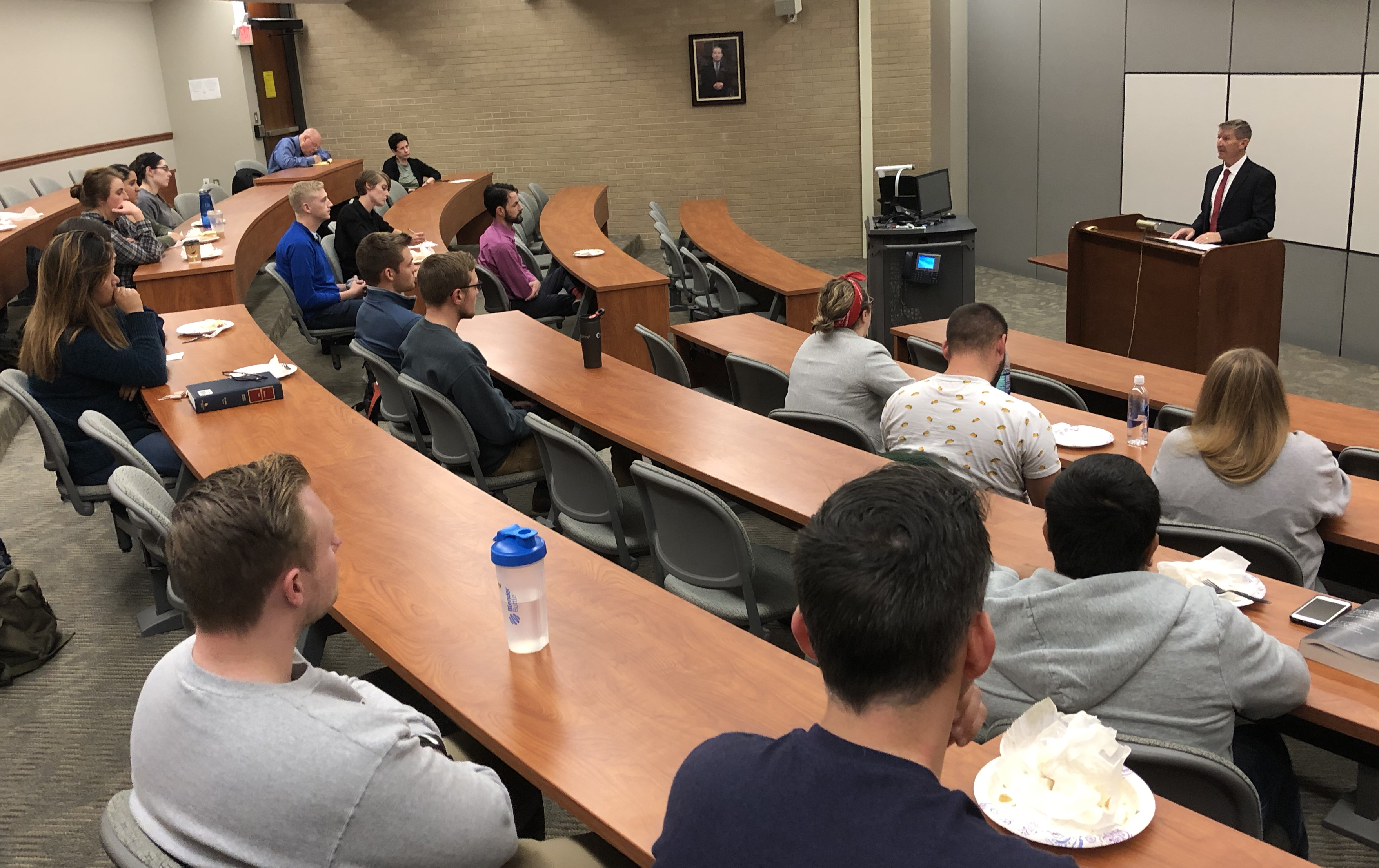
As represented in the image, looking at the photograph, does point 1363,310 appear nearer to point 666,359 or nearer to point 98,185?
point 666,359

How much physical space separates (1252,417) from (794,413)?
153cm

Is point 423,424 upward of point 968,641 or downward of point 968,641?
downward

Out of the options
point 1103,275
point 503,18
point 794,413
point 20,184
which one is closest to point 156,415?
point 794,413

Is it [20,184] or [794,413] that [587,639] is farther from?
[20,184]

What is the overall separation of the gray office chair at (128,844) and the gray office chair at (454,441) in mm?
2560

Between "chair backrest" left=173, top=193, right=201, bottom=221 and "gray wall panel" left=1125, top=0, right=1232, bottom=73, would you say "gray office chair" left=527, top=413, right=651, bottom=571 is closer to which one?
"gray wall panel" left=1125, top=0, right=1232, bottom=73

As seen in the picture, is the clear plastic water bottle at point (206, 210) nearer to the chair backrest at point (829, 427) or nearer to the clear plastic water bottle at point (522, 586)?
the chair backrest at point (829, 427)

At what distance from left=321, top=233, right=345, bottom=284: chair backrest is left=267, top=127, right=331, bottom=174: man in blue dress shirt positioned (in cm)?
391

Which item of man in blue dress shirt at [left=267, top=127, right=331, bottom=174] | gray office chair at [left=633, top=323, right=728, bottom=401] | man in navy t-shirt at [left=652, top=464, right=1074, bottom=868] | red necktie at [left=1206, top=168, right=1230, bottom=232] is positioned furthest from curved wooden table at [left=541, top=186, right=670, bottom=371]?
man in navy t-shirt at [left=652, top=464, right=1074, bottom=868]

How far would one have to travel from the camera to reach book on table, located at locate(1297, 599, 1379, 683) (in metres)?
2.22

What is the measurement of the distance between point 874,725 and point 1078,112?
8.88 metres

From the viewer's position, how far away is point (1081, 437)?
3816mm

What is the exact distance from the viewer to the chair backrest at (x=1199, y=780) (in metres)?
1.81

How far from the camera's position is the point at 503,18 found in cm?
1223
